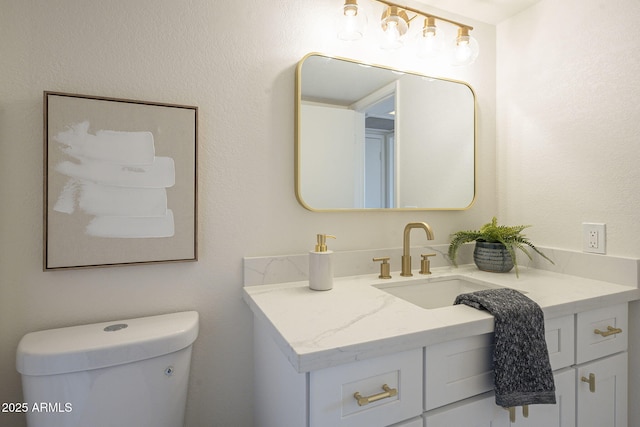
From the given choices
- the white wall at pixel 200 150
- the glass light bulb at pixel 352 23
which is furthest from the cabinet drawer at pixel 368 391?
the glass light bulb at pixel 352 23

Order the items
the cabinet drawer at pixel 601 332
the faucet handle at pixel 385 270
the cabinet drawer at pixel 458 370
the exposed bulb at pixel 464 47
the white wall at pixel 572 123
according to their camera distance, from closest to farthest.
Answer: the cabinet drawer at pixel 458 370
the cabinet drawer at pixel 601 332
the white wall at pixel 572 123
the faucet handle at pixel 385 270
the exposed bulb at pixel 464 47

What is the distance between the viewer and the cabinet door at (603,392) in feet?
3.42

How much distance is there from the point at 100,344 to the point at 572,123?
5.94 ft

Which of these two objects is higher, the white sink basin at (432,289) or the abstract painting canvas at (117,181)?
the abstract painting canvas at (117,181)

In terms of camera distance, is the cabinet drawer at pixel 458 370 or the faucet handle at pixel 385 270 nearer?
the cabinet drawer at pixel 458 370

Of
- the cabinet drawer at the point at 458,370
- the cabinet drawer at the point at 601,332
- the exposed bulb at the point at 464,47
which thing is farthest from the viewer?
the exposed bulb at the point at 464,47

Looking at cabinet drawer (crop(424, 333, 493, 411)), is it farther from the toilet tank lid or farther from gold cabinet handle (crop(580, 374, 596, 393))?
the toilet tank lid

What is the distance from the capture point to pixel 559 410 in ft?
Answer: 3.28

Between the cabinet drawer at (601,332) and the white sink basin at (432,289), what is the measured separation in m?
0.27

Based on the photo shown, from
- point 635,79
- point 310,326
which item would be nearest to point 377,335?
point 310,326

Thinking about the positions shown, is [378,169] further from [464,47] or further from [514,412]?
[514,412]

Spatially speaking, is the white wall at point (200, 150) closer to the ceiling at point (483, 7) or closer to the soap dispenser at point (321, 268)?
the soap dispenser at point (321, 268)

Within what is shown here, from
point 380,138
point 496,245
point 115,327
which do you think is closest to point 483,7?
point 380,138

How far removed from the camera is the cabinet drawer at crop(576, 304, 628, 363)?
3.40 ft
